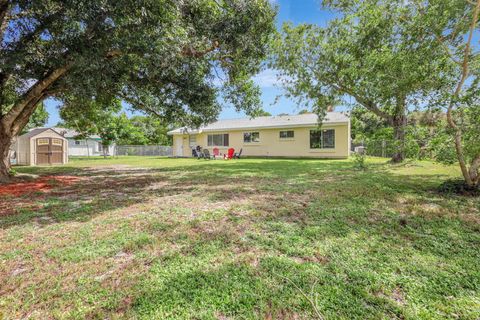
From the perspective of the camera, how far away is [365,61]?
892cm

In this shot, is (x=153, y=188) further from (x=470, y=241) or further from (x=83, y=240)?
(x=470, y=241)

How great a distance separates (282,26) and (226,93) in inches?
247

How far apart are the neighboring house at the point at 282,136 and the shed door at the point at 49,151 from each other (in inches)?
344

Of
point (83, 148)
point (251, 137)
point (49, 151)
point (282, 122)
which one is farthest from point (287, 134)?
point (83, 148)

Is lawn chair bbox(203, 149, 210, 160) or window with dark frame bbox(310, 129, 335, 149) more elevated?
window with dark frame bbox(310, 129, 335, 149)

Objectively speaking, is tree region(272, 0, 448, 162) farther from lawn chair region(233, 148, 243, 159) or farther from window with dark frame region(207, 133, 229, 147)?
window with dark frame region(207, 133, 229, 147)

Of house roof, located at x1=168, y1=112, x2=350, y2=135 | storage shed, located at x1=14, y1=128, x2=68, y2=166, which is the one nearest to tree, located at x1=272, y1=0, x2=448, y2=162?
house roof, located at x1=168, y1=112, x2=350, y2=135

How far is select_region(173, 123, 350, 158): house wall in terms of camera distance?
17312 mm

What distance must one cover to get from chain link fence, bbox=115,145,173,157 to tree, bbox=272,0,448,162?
67.8 ft

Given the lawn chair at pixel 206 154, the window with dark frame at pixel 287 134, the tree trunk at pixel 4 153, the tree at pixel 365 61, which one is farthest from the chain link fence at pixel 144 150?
the tree trunk at pixel 4 153

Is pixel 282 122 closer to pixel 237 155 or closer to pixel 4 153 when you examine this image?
pixel 237 155

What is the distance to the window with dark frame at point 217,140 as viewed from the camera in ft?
72.2

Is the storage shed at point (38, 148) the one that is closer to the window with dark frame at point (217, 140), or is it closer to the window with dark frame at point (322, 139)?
the window with dark frame at point (217, 140)

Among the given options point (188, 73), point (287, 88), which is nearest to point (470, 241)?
point (188, 73)
